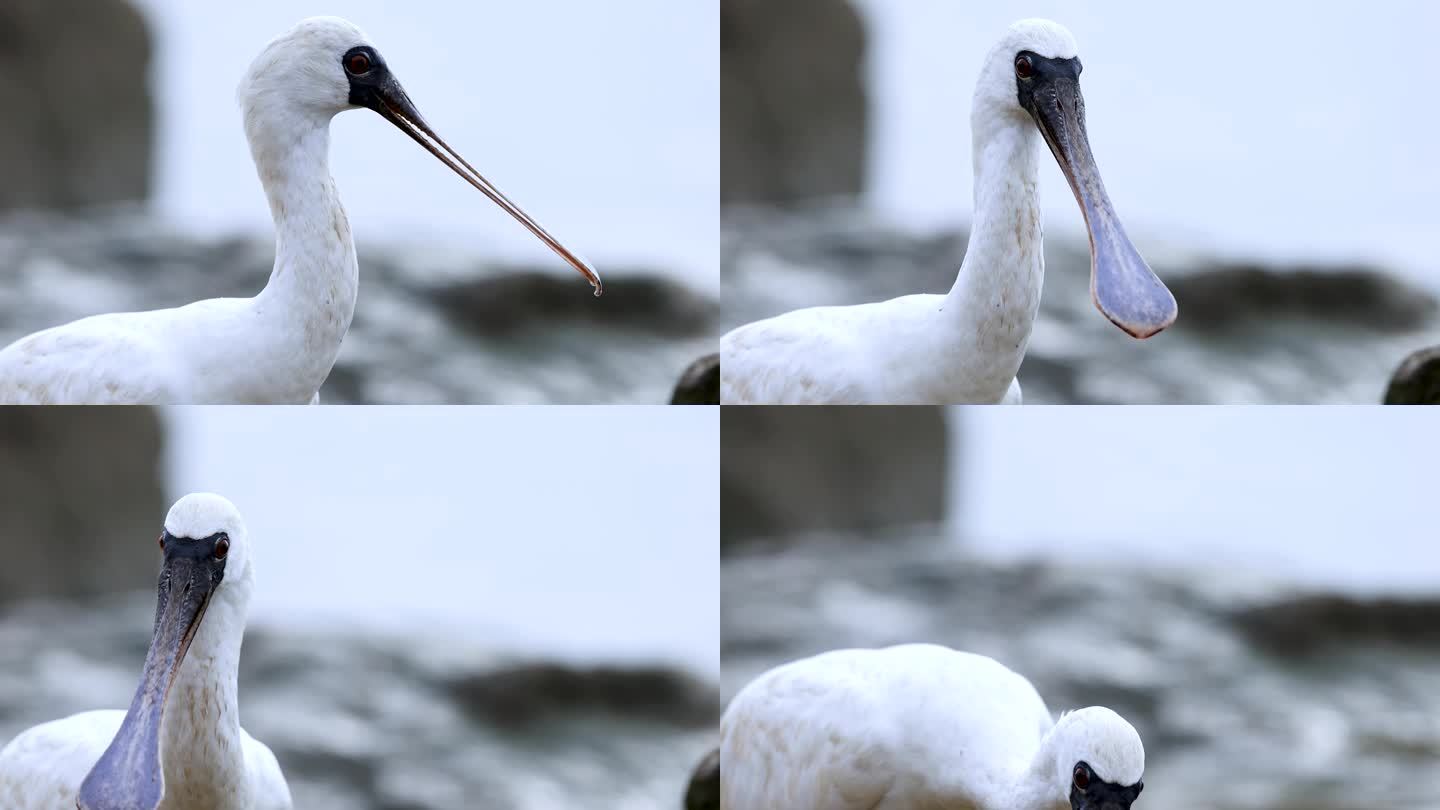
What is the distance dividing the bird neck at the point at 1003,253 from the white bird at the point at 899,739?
55 centimetres

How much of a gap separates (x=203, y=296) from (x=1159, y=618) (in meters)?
3.15

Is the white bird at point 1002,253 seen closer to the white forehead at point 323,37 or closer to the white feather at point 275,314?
the white feather at point 275,314

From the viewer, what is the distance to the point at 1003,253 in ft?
7.44

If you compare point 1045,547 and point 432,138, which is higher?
point 432,138

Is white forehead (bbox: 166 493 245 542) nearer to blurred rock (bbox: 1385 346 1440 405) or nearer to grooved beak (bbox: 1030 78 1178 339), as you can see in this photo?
grooved beak (bbox: 1030 78 1178 339)

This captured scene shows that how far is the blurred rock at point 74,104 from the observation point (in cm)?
424

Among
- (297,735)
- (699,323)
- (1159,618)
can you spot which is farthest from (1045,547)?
(297,735)

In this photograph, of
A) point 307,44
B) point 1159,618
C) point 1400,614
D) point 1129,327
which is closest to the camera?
point 1129,327

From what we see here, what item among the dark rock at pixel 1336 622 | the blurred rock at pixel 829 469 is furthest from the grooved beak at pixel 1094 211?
the dark rock at pixel 1336 622

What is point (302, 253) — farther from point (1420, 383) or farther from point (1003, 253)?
point (1420, 383)

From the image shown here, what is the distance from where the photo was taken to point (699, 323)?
444 cm

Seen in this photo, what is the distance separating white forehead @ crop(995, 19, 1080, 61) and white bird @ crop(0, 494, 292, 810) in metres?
1.32

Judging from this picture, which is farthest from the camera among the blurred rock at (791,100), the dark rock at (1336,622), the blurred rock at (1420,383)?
the dark rock at (1336,622)

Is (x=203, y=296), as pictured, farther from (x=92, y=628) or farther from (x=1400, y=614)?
(x=1400, y=614)
